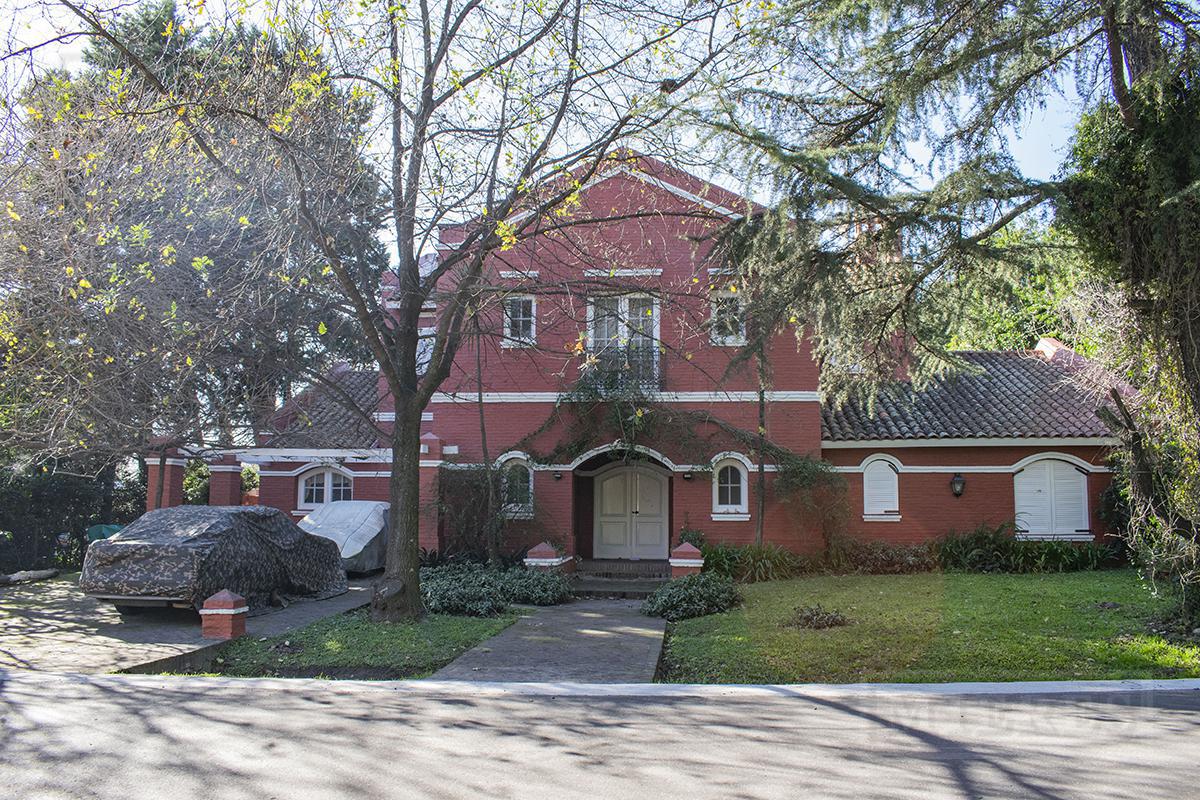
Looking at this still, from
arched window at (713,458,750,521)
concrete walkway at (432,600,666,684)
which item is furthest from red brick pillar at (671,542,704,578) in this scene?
arched window at (713,458,750,521)

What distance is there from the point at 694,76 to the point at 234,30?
520 centimetres

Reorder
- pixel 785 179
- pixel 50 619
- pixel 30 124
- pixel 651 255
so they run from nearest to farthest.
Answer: pixel 785 179 < pixel 30 124 < pixel 50 619 < pixel 651 255

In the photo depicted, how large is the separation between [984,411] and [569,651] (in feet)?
44.0

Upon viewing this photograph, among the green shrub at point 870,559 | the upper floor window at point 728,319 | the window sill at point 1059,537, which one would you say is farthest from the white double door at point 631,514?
the upper floor window at point 728,319

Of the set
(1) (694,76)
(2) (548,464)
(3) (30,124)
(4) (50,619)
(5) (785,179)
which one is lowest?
(4) (50,619)

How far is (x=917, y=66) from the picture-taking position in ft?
29.7

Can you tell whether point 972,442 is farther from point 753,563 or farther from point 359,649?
point 359,649

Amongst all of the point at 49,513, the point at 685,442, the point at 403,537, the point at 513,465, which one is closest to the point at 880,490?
the point at 685,442

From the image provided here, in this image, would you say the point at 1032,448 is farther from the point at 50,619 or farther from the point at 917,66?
the point at 50,619

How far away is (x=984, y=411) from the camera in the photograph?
1981 centimetres

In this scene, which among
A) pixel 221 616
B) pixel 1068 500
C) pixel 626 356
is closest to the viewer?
pixel 221 616

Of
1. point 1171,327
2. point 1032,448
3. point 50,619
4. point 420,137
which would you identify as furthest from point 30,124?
point 1032,448

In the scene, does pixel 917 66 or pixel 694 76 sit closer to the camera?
pixel 917 66

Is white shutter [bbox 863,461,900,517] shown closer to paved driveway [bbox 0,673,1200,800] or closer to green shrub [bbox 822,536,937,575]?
green shrub [bbox 822,536,937,575]
